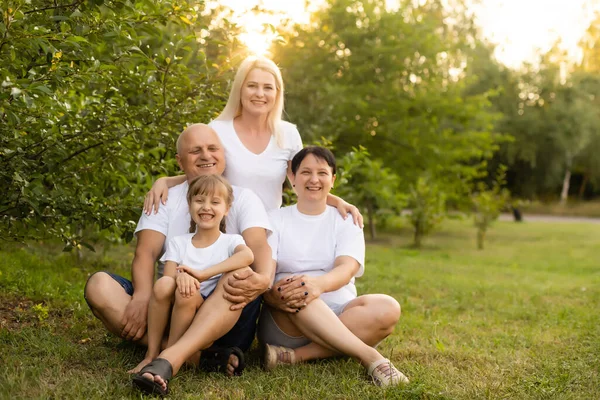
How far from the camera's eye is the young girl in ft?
10.8

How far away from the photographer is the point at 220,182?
11.5 feet

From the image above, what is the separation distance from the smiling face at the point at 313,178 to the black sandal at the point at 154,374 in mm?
1297

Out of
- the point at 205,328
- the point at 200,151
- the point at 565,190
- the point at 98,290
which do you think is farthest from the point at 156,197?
the point at 565,190

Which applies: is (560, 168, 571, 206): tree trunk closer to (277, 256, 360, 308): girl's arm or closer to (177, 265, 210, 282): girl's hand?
(277, 256, 360, 308): girl's arm

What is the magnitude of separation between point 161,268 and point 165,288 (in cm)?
54

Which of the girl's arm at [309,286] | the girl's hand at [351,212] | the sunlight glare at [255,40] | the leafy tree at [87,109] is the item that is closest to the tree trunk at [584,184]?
the sunlight glare at [255,40]

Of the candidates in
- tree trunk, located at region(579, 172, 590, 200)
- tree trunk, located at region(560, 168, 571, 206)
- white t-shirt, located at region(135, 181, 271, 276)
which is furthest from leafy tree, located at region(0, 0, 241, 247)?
tree trunk, located at region(579, 172, 590, 200)

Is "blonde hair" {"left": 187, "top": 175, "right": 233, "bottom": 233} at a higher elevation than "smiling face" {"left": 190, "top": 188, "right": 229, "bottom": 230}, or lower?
higher

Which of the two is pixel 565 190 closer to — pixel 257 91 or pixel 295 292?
pixel 257 91

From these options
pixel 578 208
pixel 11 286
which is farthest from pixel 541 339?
pixel 578 208

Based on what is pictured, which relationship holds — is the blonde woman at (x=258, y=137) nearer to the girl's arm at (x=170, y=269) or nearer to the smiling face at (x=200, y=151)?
the smiling face at (x=200, y=151)

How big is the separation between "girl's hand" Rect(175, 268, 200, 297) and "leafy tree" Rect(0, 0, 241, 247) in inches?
40.6

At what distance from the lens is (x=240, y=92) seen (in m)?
4.06

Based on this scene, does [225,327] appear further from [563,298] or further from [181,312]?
[563,298]
